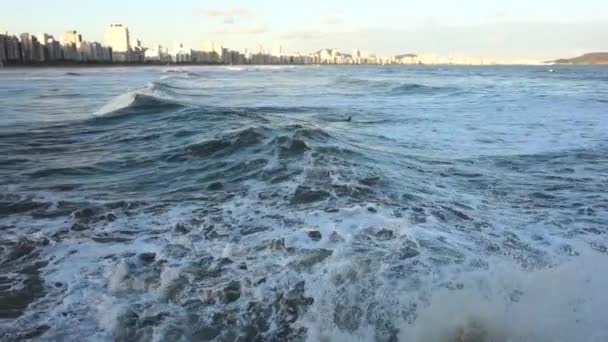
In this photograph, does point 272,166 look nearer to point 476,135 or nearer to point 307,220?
point 307,220

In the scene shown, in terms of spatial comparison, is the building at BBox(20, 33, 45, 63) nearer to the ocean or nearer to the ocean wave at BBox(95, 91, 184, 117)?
the ocean wave at BBox(95, 91, 184, 117)

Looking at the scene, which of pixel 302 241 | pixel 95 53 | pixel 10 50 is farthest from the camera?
pixel 95 53

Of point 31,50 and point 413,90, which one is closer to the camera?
point 413,90

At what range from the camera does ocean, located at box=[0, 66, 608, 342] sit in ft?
14.0

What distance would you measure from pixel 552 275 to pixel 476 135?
10616 millimetres

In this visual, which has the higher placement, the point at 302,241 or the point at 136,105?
the point at 136,105

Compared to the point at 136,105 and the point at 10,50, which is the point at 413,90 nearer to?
the point at 136,105

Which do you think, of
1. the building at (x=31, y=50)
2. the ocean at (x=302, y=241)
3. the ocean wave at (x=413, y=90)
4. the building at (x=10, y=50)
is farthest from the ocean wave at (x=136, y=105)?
the building at (x=31, y=50)

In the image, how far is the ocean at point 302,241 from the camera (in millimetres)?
4262

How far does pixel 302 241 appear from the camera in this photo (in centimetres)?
597

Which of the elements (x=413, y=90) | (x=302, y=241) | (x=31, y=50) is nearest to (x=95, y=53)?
(x=31, y=50)

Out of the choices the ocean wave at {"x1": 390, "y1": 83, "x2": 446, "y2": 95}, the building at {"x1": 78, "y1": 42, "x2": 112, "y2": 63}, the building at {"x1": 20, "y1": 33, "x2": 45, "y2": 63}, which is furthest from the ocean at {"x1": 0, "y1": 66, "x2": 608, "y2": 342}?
the building at {"x1": 78, "y1": 42, "x2": 112, "y2": 63}

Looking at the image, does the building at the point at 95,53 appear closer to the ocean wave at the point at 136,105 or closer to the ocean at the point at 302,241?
the ocean wave at the point at 136,105

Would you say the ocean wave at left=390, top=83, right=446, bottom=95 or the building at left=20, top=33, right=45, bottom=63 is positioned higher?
the building at left=20, top=33, right=45, bottom=63
